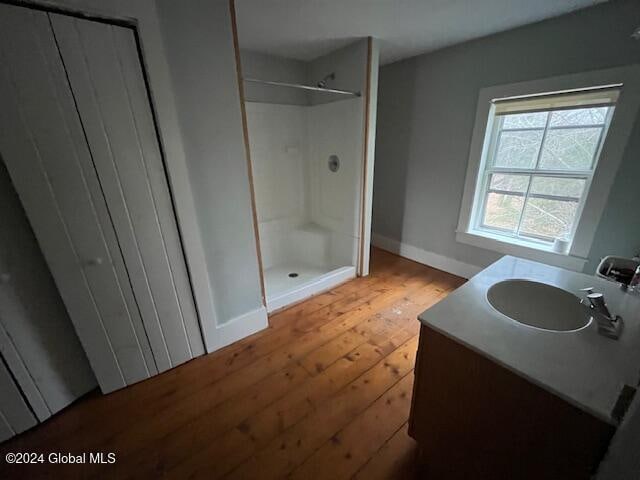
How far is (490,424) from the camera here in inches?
32.0

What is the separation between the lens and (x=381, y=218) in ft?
11.0

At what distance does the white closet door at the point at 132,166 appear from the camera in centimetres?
106

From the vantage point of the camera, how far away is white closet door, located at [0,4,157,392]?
962 mm

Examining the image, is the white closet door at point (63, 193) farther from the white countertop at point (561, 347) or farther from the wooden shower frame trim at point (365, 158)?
the wooden shower frame trim at point (365, 158)

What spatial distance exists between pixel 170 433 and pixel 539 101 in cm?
323

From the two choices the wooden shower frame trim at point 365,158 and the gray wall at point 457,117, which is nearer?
the gray wall at point 457,117

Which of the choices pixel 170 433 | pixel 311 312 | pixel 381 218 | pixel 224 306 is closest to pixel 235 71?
pixel 224 306

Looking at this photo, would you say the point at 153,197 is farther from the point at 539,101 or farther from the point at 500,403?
the point at 539,101

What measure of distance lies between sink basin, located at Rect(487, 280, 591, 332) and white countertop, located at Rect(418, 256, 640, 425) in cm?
6

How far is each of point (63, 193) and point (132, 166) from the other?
29cm

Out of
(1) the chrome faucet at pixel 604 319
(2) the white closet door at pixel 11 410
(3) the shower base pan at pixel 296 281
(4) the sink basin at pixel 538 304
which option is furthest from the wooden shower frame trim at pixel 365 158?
(2) the white closet door at pixel 11 410

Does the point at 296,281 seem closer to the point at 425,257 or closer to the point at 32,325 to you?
the point at 425,257

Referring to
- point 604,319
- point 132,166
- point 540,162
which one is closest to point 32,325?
point 132,166

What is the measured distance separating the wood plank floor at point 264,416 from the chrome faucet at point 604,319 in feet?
3.02
